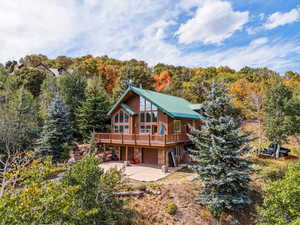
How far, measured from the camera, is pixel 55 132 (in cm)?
1606

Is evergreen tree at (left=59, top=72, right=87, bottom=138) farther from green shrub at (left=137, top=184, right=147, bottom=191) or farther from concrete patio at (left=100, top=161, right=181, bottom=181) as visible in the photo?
green shrub at (left=137, top=184, right=147, bottom=191)

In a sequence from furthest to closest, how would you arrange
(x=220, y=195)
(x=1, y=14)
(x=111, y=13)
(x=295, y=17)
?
(x=295, y=17), (x=111, y=13), (x=220, y=195), (x=1, y=14)

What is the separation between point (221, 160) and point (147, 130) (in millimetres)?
8618

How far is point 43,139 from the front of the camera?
1591cm

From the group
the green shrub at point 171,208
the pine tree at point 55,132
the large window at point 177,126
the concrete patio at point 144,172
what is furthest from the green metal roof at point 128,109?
the green shrub at point 171,208

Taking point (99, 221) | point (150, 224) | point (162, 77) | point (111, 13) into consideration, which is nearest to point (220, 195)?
point (150, 224)

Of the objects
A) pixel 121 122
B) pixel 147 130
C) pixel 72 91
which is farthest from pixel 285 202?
pixel 72 91

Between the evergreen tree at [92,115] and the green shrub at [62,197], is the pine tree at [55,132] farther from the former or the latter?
the green shrub at [62,197]

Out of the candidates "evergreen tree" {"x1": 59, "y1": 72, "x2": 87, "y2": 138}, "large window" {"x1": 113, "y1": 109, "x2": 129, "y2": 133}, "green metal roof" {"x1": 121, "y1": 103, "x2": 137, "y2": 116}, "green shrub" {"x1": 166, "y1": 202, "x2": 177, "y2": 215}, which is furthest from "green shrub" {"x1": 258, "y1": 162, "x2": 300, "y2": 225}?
"evergreen tree" {"x1": 59, "y1": 72, "x2": 87, "y2": 138}

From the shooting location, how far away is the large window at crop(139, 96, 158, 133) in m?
16.8

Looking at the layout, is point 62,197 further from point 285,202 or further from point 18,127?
point 18,127

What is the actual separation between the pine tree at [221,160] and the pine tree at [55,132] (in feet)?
42.1

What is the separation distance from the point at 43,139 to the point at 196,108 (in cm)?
1586

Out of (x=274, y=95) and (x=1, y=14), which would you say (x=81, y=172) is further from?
(x=274, y=95)
